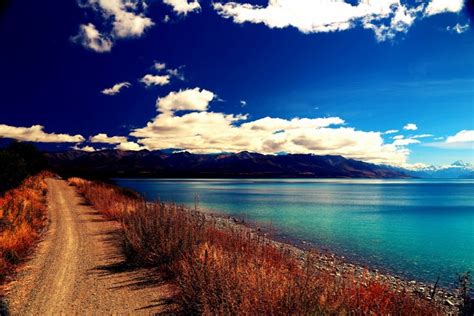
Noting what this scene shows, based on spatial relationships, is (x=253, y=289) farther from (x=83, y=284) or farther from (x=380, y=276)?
(x=380, y=276)

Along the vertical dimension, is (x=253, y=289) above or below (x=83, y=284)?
above

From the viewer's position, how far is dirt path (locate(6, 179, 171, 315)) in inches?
287

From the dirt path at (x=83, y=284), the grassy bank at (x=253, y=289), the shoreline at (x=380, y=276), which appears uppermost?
the grassy bank at (x=253, y=289)

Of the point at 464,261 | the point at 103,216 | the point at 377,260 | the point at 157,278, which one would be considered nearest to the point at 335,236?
the point at 377,260

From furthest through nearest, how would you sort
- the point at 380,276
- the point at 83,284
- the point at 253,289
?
the point at 380,276 → the point at 83,284 → the point at 253,289

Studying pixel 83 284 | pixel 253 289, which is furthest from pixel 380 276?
pixel 83 284

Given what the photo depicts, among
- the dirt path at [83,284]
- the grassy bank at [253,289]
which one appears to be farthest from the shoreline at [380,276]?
the dirt path at [83,284]

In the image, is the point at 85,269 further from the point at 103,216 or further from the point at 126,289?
the point at 103,216

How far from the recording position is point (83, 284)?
8703mm

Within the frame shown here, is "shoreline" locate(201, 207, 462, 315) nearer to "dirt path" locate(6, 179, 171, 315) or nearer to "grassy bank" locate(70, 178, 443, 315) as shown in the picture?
"grassy bank" locate(70, 178, 443, 315)

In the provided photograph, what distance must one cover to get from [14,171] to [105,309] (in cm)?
3174

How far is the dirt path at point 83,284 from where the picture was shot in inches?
287

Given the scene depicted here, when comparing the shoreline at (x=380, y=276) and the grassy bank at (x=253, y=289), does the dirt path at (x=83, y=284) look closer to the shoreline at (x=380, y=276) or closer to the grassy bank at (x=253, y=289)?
the grassy bank at (x=253, y=289)

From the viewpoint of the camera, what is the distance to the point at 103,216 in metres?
21.2
